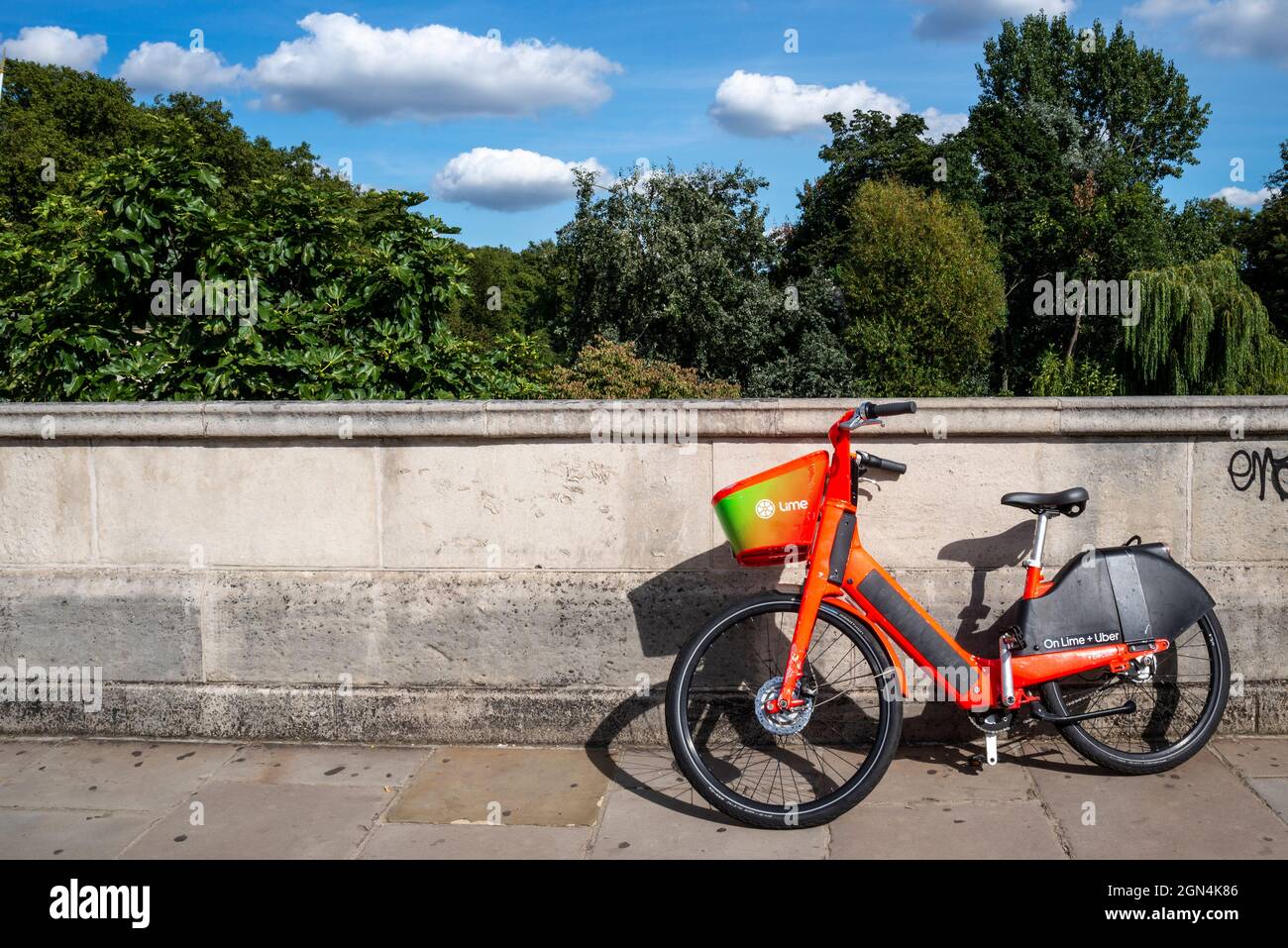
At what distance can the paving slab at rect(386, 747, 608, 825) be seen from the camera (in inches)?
168

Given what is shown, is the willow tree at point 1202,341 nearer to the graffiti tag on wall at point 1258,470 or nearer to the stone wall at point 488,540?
the graffiti tag on wall at point 1258,470

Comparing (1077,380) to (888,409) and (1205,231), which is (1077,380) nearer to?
(1205,231)

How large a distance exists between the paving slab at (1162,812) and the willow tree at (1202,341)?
3287cm

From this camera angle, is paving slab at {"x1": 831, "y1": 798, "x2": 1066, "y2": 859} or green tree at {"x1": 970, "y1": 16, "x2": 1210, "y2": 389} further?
green tree at {"x1": 970, "y1": 16, "x2": 1210, "y2": 389}

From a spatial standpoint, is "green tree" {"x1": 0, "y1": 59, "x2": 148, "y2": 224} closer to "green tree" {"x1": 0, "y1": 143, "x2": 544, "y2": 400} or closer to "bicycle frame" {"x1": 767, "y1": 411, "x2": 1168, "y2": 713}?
"green tree" {"x1": 0, "y1": 143, "x2": 544, "y2": 400}

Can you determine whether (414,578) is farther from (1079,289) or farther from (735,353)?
(1079,289)

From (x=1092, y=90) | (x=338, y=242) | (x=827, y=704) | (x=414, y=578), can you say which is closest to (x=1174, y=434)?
(x=827, y=704)

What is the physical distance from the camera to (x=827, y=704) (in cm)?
→ 488

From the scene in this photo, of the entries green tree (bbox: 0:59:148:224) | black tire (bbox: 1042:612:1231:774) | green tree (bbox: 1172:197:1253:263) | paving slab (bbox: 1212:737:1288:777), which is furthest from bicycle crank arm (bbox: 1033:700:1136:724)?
green tree (bbox: 1172:197:1253:263)

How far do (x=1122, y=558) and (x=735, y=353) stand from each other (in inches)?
1494

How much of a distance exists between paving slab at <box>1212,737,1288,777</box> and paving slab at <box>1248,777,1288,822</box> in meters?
0.05

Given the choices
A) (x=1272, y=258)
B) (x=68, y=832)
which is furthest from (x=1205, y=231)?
(x=68, y=832)

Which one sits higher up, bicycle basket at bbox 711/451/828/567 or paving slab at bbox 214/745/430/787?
bicycle basket at bbox 711/451/828/567

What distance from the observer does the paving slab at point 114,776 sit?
4451mm
